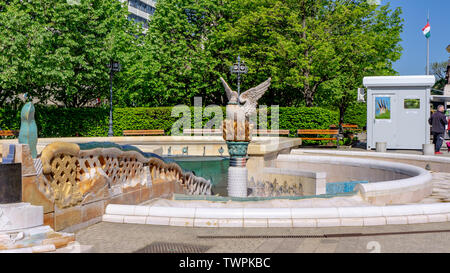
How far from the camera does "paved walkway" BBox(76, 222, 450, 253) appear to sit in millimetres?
5793

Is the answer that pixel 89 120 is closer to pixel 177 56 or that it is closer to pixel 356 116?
pixel 177 56

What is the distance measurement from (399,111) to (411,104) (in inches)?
26.0

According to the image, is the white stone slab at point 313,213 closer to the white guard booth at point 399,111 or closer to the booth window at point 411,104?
the white guard booth at point 399,111

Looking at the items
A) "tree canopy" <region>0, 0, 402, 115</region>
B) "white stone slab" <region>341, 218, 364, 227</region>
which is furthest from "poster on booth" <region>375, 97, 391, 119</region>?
"white stone slab" <region>341, 218, 364, 227</region>

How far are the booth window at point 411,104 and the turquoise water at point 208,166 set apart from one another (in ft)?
34.9

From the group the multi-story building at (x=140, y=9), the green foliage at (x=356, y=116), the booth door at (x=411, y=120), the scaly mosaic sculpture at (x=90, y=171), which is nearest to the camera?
the scaly mosaic sculpture at (x=90, y=171)

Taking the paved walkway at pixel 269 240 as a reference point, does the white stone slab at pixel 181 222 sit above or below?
above

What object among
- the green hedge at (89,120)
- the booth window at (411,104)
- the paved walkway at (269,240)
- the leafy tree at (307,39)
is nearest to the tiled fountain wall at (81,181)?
the paved walkway at (269,240)

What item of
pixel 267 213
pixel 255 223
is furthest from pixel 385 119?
pixel 255 223

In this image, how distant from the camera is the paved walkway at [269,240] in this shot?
579 cm

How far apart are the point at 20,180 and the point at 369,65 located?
100ft

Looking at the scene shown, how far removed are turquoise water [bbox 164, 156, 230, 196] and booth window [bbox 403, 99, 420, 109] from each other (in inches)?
419

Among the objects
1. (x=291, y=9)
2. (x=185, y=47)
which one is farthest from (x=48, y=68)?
(x=291, y=9)
